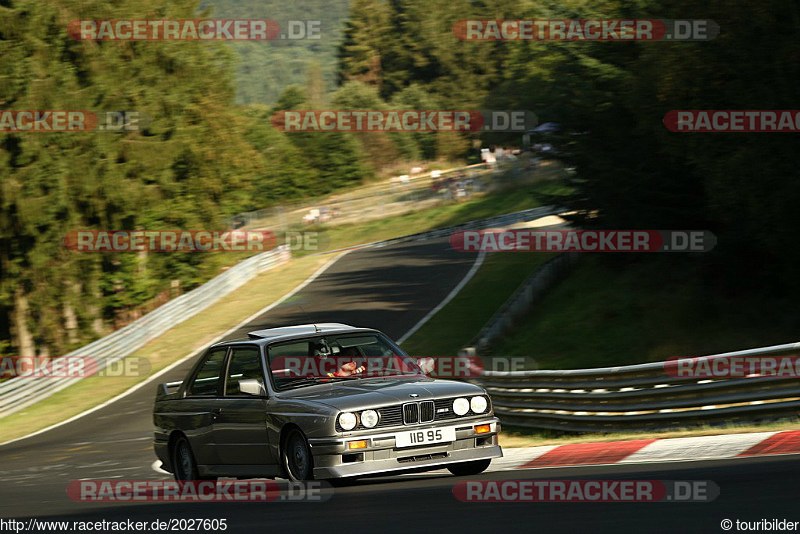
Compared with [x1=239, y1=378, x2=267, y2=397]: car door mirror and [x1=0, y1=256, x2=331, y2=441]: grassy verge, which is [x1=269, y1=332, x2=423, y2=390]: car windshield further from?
[x1=0, y1=256, x2=331, y2=441]: grassy verge

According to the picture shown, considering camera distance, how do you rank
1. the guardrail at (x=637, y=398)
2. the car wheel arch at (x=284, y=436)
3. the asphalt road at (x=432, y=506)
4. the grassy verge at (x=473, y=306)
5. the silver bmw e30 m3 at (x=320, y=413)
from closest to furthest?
the asphalt road at (x=432, y=506) → the silver bmw e30 m3 at (x=320, y=413) → the car wheel arch at (x=284, y=436) → the guardrail at (x=637, y=398) → the grassy verge at (x=473, y=306)

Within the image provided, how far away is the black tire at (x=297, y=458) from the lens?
9094mm

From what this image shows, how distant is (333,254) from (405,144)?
5176 centimetres

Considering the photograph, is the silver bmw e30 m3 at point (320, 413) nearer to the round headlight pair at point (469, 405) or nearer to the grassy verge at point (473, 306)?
the round headlight pair at point (469, 405)

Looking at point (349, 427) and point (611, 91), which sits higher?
point (611, 91)

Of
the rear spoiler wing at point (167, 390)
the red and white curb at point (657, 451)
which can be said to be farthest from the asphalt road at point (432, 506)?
the rear spoiler wing at point (167, 390)

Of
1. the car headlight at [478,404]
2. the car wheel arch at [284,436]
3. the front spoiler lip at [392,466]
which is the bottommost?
the front spoiler lip at [392,466]

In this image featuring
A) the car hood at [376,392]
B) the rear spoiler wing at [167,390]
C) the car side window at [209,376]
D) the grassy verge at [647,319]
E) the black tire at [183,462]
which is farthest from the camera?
the grassy verge at [647,319]

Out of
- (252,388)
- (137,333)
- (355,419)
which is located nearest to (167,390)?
(252,388)

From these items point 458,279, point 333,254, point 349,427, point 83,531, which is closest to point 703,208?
point 458,279

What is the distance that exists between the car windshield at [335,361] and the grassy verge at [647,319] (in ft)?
44.4

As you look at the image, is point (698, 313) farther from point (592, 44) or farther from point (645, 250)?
point (592, 44)

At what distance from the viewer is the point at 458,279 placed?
37.2 metres

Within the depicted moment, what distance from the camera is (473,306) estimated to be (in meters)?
32.6
